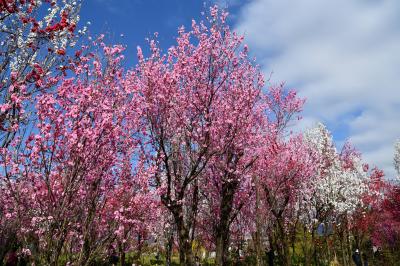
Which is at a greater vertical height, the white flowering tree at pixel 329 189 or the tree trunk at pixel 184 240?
the white flowering tree at pixel 329 189

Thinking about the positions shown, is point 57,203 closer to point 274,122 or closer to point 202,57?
point 202,57

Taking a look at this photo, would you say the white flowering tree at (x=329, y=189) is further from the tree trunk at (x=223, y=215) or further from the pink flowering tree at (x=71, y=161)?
the pink flowering tree at (x=71, y=161)

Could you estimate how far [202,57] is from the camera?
575 inches

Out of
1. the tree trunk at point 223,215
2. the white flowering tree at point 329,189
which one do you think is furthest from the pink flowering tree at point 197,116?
the white flowering tree at point 329,189

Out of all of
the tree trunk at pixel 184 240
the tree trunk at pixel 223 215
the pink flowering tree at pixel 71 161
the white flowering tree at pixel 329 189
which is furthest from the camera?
the white flowering tree at pixel 329 189

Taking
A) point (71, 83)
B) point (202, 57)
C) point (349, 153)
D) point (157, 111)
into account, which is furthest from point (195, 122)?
point (349, 153)

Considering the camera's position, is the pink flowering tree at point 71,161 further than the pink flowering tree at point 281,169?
No

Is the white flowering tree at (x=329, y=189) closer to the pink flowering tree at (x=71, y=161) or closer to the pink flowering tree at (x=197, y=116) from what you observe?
the pink flowering tree at (x=197, y=116)

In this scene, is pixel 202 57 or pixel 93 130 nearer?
pixel 93 130

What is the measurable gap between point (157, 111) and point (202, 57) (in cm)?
313

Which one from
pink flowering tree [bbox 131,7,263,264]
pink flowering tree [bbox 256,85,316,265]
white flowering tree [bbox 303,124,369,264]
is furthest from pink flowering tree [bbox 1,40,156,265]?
white flowering tree [bbox 303,124,369,264]

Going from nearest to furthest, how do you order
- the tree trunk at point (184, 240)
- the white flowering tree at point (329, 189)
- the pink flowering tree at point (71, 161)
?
the pink flowering tree at point (71, 161), the tree trunk at point (184, 240), the white flowering tree at point (329, 189)

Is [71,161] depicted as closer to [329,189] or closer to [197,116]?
[197,116]

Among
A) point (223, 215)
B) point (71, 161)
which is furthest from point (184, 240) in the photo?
point (71, 161)
